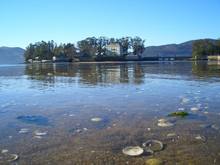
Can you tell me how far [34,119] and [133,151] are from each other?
14.0 feet

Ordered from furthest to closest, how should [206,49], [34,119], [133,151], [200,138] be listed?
[206,49]
[34,119]
[200,138]
[133,151]

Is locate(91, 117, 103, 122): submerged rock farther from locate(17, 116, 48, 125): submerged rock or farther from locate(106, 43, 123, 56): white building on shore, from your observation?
locate(106, 43, 123, 56): white building on shore

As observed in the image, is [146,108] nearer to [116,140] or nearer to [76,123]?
[76,123]

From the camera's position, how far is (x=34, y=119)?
962 centimetres

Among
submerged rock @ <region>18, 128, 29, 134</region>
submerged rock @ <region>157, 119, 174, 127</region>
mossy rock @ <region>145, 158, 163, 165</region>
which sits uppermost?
submerged rock @ <region>157, 119, 174, 127</region>

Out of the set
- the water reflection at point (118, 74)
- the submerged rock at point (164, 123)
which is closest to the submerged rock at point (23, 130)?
the submerged rock at point (164, 123)

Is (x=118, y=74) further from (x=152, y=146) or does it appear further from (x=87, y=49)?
(x=87, y=49)

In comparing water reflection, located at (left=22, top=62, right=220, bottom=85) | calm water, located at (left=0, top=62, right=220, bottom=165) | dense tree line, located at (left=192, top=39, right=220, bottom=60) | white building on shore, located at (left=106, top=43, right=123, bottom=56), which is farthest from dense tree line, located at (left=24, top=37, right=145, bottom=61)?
calm water, located at (left=0, top=62, right=220, bottom=165)

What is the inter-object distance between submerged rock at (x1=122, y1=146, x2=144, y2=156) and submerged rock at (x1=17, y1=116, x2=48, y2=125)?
11.2 ft

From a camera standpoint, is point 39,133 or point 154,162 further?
point 39,133

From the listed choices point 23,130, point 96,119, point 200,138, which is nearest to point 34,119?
point 23,130

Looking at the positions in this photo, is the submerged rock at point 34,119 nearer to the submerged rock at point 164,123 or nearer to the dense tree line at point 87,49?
the submerged rock at point 164,123

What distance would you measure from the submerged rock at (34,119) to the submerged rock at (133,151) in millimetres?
3400

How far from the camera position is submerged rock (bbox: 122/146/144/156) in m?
6.25
